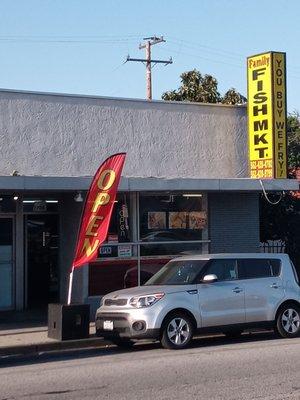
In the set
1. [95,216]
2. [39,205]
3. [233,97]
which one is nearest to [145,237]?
[39,205]

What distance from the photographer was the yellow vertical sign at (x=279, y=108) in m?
18.9

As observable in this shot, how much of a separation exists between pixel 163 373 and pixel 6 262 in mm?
8499

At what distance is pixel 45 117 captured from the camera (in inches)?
695

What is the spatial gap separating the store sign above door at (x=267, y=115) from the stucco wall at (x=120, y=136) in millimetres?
788

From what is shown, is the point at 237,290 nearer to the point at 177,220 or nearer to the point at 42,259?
the point at 177,220

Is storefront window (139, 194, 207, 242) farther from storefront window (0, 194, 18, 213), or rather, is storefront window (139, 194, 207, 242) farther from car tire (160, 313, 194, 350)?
car tire (160, 313, 194, 350)

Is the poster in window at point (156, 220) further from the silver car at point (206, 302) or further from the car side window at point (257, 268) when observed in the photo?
the car side window at point (257, 268)

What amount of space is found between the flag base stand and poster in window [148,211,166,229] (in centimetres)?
443

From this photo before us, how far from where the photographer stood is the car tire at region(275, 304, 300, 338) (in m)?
14.9

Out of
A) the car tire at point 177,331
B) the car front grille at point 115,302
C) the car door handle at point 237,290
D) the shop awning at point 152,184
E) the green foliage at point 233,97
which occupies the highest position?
the green foliage at point 233,97

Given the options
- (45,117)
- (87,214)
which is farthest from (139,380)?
(45,117)

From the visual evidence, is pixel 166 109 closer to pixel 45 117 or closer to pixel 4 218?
pixel 45 117

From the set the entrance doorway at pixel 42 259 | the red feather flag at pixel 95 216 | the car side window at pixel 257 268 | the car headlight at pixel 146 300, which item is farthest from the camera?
the entrance doorway at pixel 42 259

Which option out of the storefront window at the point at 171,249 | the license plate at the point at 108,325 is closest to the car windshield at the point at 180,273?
the license plate at the point at 108,325
